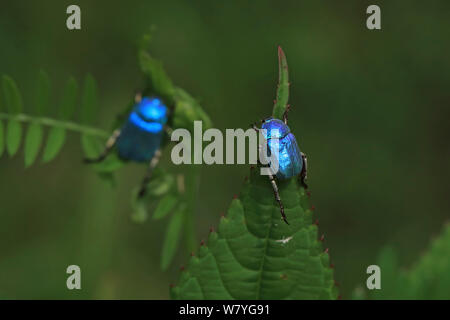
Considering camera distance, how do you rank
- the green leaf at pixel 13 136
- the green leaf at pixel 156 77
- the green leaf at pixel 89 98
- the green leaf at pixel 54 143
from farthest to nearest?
the green leaf at pixel 89 98 → the green leaf at pixel 54 143 → the green leaf at pixel 13 136 → the green leaf at pixel 156 77

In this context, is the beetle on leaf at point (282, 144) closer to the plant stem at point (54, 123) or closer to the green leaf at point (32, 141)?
the plant stem at point (54, 123)

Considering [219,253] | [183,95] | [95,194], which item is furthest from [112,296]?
[219,253]

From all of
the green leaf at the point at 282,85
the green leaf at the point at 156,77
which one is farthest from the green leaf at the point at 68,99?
the green leaf at the point at 282,85

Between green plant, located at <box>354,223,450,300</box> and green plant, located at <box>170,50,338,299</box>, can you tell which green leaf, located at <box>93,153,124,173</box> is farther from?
green plant, located at <box>354,223,450,300</box>

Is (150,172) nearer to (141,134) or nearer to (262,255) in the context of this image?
(141,134)

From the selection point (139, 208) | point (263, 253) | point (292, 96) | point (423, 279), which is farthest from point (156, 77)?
point (292, 96)
